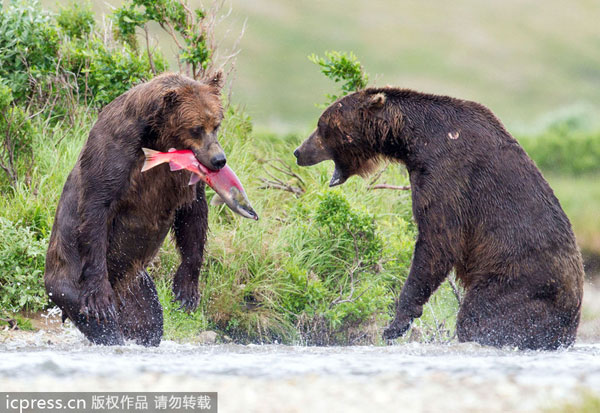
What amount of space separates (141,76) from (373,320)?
128 inches

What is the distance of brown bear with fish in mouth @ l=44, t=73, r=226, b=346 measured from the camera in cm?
499

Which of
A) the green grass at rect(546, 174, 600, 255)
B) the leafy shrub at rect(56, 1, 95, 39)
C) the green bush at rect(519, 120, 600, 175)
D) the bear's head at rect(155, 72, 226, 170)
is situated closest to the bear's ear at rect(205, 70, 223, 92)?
the bear's head at rect(155, 72, 226, 170)

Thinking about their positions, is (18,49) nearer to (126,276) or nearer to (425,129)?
(126,276)

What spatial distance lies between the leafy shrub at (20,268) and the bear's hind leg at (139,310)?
1605 millimetres

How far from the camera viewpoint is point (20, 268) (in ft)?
22.7

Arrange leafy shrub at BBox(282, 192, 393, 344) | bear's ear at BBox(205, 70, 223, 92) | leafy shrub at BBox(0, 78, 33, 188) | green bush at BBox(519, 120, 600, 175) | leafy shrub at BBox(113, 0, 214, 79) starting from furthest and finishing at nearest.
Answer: green bush at BBox(519, 120, 600, 175) < leafy shrub at BBox(113, 0, 214, 79) < leafy shrub at BBox(0, 78, 33, 188) < leafy shrub at BBox(282, 192, 393, 344) < bear's ear at BBox(205, 70, 223, 92)

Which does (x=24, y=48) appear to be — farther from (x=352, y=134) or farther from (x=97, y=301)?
(x=97, y=301)

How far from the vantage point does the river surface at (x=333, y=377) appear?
3.23 meters

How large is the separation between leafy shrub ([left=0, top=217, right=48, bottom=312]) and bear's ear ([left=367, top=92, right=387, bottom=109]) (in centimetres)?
296

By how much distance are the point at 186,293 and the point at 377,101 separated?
1829 mm

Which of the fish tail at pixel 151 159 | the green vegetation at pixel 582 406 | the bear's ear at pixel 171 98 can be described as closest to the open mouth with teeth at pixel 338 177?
the bear's ear at pixel 171 98

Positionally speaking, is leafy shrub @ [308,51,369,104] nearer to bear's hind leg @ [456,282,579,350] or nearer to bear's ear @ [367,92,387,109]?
bear's ear @ [367,92,387,109]

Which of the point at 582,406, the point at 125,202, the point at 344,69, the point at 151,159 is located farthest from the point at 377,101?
the point at 582,406

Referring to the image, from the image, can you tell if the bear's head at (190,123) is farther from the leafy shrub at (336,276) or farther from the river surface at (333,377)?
the leafy shrub at (336,276)
